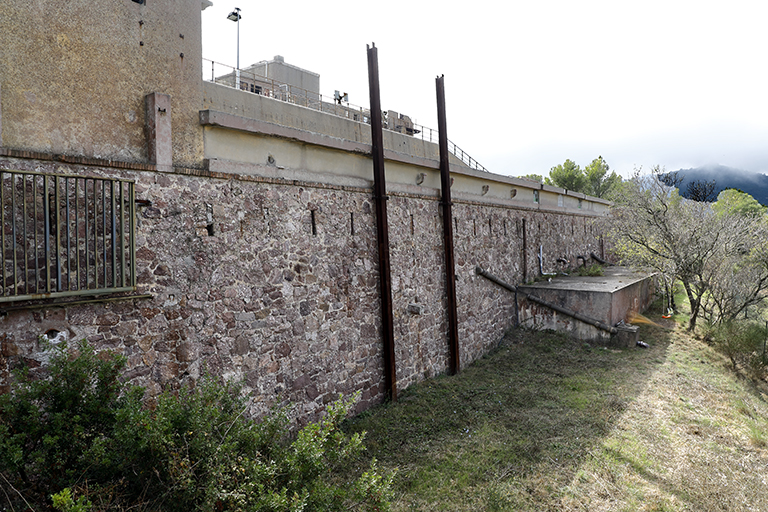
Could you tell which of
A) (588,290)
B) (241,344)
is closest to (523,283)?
(588,290)

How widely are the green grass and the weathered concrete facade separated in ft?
3.62

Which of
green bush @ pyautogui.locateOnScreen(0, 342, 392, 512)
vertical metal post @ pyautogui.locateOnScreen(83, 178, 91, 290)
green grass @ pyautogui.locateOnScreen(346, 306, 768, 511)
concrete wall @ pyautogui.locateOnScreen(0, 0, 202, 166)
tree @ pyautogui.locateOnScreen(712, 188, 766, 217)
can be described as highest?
tree @ pyautogui.locateOnScreen(712, 188, 766, 217)

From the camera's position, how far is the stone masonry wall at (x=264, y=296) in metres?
4.81

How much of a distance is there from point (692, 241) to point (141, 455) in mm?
14255

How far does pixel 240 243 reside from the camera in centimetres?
590

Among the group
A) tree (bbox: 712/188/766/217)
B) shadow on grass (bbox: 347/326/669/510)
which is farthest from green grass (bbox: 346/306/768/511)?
tree (bbox: 712/188/766/217)

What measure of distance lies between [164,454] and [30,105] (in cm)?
339

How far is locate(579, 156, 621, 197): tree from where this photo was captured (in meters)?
32.1

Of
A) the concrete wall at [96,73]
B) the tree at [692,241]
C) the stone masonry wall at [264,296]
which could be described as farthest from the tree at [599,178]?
the concrete wall at [96,73]

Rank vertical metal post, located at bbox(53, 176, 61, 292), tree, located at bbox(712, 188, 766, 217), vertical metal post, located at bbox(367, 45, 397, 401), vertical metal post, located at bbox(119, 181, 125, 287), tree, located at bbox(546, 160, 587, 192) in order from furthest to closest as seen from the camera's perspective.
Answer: tree, located at bbox(546, 160, 587, 192) < tree, located at bbox(712, 188, 766, 217) < vertical metal post, located at bbox(367, 45, 397, 401) < vertical metal post, located at bbox(119, 181, 125, 287) < vertical metal post, located at bbox(53, 176, 61, 292)

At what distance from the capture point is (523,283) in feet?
45.0

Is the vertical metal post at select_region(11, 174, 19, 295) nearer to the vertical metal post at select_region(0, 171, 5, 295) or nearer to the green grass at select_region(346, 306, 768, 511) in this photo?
the vertical metal post at select_region(0, 171, 5, 295)

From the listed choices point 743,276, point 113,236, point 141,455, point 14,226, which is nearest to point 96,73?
point 113,236

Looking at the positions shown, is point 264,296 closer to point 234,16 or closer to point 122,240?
point 122,240
